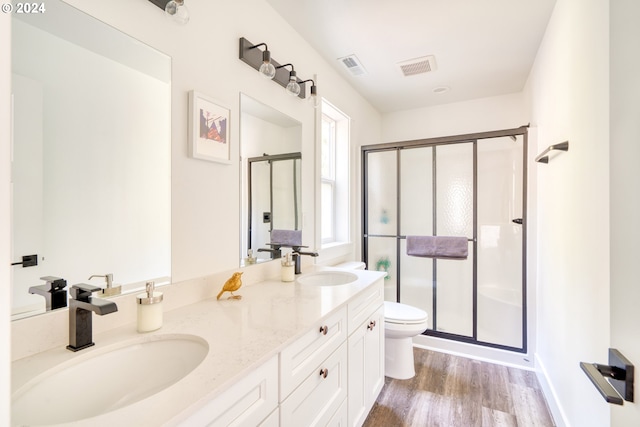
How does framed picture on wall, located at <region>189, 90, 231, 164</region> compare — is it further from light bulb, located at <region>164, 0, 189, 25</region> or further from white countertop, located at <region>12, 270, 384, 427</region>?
white countertop, located at <region>12, 270, 384, 427</region>

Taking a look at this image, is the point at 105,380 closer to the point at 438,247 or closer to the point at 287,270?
the point at 287,270

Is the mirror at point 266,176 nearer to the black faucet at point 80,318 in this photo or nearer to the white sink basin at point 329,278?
the white sink basin at point 329,278

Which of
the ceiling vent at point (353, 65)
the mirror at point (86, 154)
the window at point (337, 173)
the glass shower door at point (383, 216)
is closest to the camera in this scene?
the mirror at point (86, 154)

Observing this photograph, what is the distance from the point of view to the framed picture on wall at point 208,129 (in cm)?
130

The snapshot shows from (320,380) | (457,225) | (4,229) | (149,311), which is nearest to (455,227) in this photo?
(457,225)

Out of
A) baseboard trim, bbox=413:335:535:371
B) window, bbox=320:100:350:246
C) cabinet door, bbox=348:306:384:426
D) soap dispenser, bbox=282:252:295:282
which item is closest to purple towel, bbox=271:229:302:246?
soap dispenser, bbox=282:252:295:282

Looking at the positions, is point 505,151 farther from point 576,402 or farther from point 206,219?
point 206,219

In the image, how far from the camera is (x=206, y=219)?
1.39m

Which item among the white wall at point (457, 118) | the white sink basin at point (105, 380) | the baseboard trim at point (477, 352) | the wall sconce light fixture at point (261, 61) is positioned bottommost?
the baseboard trim at point (477, 352)

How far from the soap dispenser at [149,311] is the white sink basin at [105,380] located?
49mm

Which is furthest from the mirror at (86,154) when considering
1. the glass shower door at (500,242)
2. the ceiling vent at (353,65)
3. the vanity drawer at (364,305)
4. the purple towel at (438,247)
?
the glass shower door at (500,242)

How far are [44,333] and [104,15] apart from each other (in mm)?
1016

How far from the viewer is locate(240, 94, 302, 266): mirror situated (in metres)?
1.64

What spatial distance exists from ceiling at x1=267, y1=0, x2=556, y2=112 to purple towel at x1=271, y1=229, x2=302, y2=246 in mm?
1371
